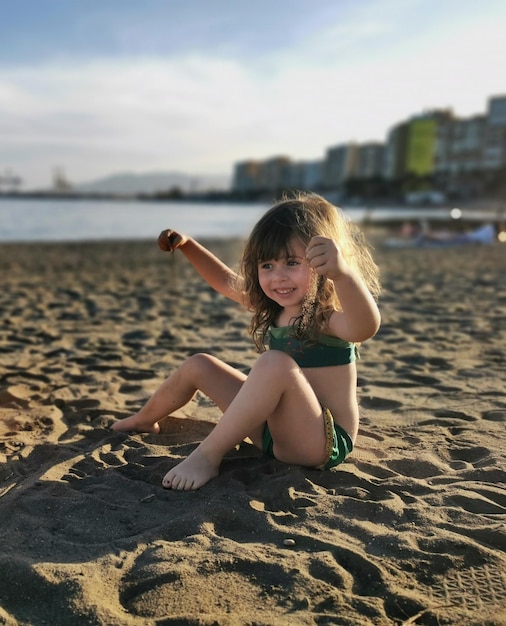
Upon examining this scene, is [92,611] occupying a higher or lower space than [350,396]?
lower

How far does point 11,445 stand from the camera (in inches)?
101

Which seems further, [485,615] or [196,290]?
[196,290]

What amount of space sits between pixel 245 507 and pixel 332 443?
42cm

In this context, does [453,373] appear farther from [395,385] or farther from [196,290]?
[196,290]

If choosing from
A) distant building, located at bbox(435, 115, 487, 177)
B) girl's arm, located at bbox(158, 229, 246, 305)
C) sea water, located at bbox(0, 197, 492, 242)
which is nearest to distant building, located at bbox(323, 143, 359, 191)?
distant building, located at bbox(435, 115, 487, 177)

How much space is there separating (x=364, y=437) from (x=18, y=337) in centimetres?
297

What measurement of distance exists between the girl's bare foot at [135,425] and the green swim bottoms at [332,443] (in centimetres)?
60

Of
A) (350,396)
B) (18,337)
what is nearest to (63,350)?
(18,337)

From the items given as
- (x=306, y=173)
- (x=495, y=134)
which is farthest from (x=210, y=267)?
(x=306, y=173)

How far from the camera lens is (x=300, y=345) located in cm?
229

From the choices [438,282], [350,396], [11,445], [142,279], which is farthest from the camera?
[142,279]

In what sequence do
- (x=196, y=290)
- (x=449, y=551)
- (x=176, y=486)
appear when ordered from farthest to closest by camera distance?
(x=196, y=290)
(x=176, y=486)
(x=449, y=551)

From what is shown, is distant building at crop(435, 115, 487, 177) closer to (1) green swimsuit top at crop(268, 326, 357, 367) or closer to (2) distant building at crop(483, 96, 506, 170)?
(2) distant building at crop(483, 96, 506, 170)

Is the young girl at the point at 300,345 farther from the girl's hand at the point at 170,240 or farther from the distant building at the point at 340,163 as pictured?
the distant building at the point at 340,163
